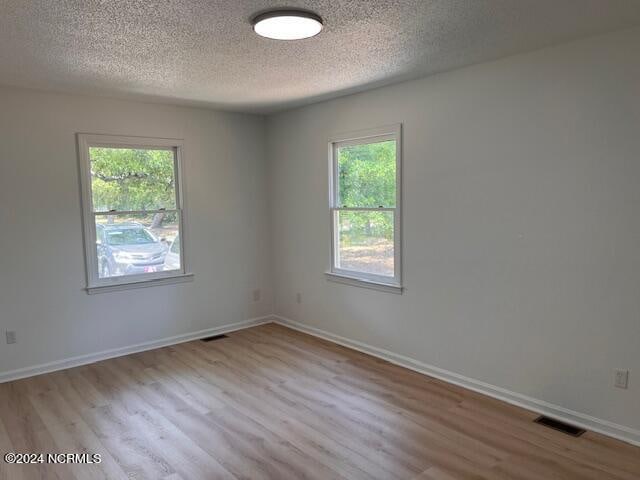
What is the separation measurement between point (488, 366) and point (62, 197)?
3.82 m

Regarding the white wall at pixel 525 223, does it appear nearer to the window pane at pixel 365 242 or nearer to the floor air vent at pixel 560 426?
the floor air vent at pixel 560 426

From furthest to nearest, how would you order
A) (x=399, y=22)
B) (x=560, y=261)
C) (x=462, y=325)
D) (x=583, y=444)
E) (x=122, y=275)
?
(x=122, y=275), (x=462, y=325), (x=560, y=261), (x=583, y=444), (x=399, y=22)

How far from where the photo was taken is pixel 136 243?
4684mm

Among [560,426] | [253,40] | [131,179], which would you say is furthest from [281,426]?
[131,179]

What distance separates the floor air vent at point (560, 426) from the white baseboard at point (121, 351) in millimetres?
3284

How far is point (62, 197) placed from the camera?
4168 millimetres

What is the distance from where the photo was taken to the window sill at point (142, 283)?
4404mm

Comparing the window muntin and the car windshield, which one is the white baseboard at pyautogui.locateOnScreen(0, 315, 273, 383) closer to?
the window muntin

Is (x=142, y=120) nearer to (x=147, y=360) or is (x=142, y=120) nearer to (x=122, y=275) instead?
(x=122, y=275)

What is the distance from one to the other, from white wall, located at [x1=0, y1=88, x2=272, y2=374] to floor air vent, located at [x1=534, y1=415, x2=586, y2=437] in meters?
3.34

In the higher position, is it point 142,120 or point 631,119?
point 142,120

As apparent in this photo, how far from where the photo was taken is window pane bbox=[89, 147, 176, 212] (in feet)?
14.5

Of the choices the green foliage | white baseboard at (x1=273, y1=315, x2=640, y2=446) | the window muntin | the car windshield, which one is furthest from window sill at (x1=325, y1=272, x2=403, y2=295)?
the car windshield

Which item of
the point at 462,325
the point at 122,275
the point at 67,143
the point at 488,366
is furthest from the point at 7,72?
the point at 488,366
